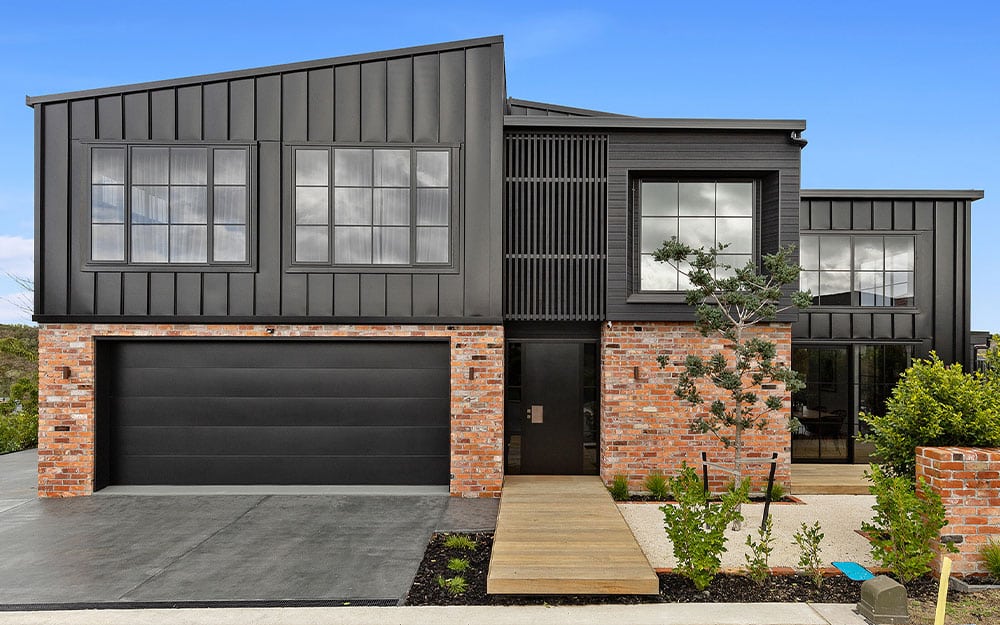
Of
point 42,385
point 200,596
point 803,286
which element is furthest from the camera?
point 803,286

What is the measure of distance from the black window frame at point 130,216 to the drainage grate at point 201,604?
14.2 feet

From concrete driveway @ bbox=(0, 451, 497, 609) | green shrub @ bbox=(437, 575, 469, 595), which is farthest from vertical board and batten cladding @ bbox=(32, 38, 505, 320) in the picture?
green shrub @ bbox=(437, 575, 469, 595)

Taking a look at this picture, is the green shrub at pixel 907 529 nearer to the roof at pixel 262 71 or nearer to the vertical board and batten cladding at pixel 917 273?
the vertical board and batten cladding at pixel 917 273

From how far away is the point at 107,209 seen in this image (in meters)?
7.57

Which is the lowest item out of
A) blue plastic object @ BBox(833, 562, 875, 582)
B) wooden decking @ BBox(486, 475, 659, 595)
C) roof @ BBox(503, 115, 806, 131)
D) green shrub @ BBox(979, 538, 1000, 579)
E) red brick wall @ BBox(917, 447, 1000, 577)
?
blue plastic object @ BBox(833, 562, 875, 582)

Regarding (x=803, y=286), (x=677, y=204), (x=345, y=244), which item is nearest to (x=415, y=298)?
(x=345, y=244)

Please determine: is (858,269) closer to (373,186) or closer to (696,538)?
(696,538)

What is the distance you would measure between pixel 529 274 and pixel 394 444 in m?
3.17

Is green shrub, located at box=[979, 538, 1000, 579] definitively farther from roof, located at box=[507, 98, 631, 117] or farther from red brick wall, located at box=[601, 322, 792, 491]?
roof, located at box=[507, 98, 631, 117]

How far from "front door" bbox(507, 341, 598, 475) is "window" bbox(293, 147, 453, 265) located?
209cm

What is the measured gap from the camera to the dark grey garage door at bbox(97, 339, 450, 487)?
7.80 meters

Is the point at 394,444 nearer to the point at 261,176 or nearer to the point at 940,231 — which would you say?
the point at 261,176

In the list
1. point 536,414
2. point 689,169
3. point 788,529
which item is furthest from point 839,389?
point 536,414

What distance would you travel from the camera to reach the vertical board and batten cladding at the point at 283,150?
24.7 ft
